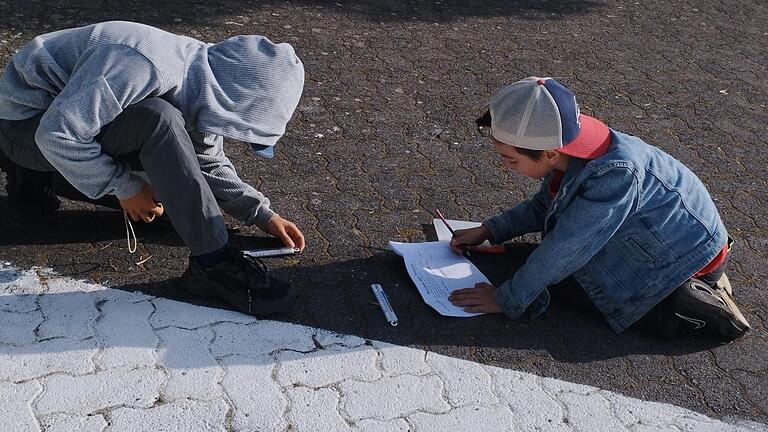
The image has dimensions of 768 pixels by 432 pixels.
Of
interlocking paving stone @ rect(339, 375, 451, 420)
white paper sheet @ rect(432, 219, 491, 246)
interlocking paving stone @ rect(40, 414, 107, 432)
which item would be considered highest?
interlocking paving stone @ rect(40, 414, 107, 432)

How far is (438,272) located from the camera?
10.6ft

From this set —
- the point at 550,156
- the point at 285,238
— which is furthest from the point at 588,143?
the point at 285,238

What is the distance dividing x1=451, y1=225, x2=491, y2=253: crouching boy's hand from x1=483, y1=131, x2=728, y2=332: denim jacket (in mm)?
349

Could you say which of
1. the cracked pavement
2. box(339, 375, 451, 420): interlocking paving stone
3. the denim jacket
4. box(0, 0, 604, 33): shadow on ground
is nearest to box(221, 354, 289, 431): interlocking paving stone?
the cracked pavement

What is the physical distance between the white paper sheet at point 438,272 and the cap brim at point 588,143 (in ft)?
1.98

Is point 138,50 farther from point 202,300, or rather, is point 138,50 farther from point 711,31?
point 711,31

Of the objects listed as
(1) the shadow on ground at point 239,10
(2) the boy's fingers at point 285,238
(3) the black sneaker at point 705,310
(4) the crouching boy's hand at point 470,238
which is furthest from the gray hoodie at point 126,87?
A: (1) the shadow on ground at point 239,10

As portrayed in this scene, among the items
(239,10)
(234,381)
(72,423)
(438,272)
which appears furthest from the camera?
(239,10)

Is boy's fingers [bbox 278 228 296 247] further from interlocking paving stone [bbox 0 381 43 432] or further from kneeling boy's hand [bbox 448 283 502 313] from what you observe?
interlocking paving stone [bbox 0 381 43 432]

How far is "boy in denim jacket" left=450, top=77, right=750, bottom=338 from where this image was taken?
9.27 feet

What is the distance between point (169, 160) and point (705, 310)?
1694mm

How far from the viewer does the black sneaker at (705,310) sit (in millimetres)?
2954

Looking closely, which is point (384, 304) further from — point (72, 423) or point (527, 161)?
point (72, 423)

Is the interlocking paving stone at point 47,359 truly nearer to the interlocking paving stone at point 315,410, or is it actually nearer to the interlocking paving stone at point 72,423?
the interlocking paving stone at point 72,423
